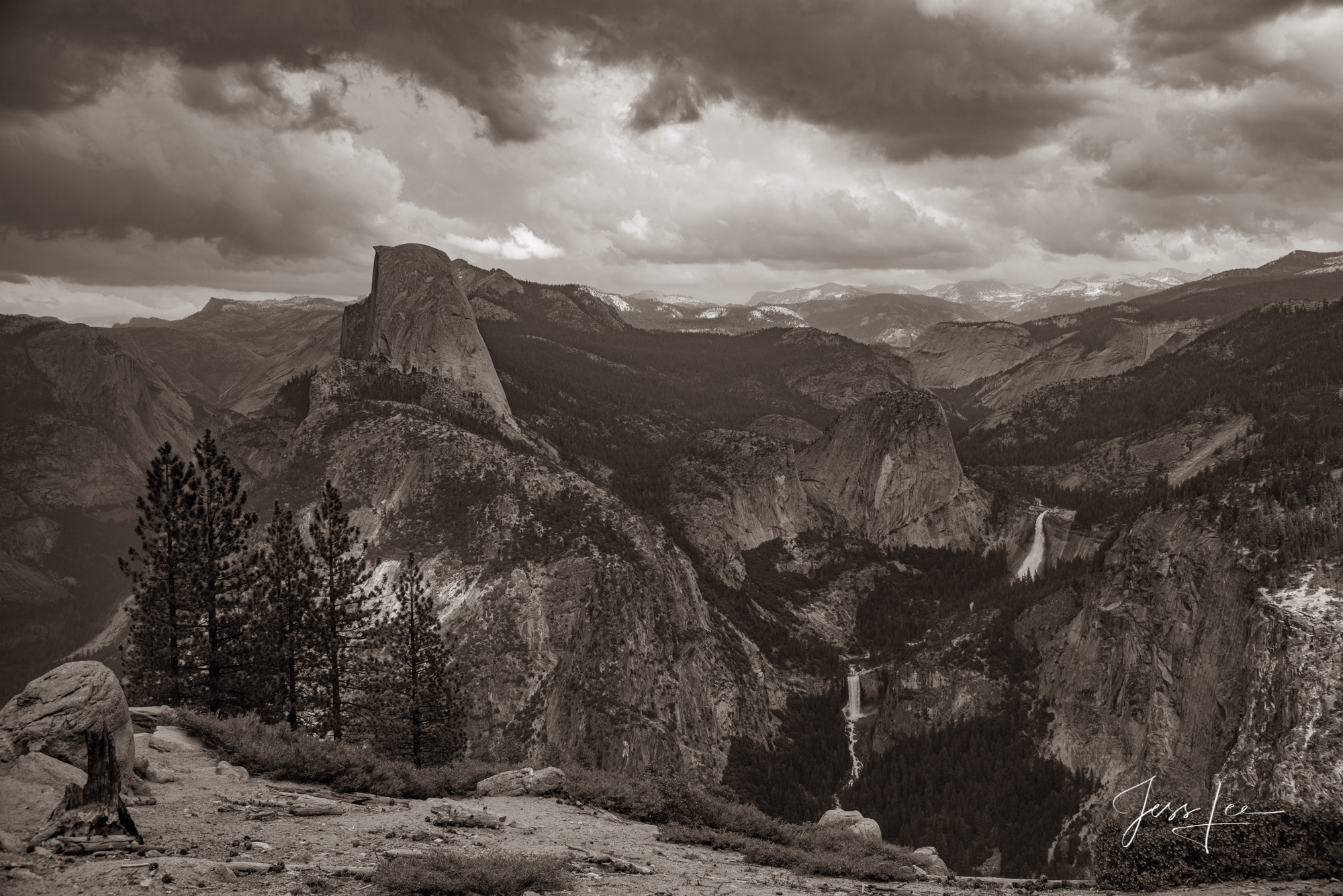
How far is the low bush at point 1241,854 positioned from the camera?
713 inches

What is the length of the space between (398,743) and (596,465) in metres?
123

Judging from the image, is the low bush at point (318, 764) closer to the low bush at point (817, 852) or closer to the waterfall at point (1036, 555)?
the low bush at point (817, 852)

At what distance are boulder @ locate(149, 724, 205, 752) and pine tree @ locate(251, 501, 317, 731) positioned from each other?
1561cm

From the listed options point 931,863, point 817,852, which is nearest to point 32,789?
point 817,852

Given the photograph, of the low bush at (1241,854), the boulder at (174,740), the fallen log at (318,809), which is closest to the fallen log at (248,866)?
the fallen log at (318,809)

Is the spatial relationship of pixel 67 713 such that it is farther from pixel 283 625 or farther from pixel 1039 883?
pixel 283 625

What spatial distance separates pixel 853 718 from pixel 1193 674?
50.8 m

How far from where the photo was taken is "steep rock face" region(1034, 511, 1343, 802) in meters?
72.2

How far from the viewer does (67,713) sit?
1884cm

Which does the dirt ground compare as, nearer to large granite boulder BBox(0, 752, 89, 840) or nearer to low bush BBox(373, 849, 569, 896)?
low bush BBox(373, 849, 569, 896)

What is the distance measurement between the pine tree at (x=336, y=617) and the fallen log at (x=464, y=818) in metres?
23.7

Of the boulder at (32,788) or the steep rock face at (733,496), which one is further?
the steep rock face at (733,496)
